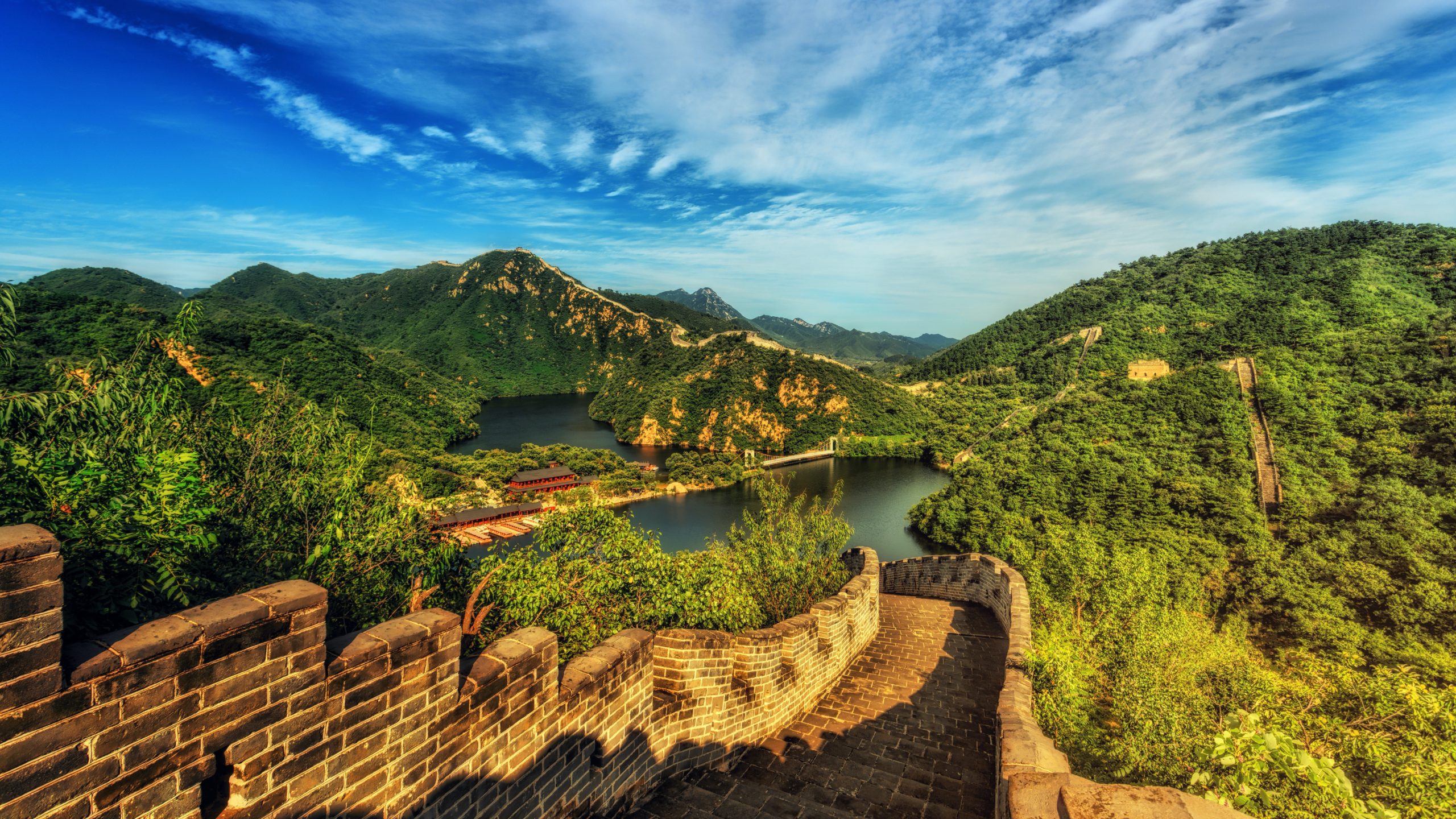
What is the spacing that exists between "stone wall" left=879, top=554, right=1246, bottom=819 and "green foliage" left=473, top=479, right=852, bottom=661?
3.45m

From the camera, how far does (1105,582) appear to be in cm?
1075

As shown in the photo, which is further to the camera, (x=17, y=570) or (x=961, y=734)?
(x=961, y=734)

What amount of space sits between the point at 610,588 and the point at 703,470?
5259cm

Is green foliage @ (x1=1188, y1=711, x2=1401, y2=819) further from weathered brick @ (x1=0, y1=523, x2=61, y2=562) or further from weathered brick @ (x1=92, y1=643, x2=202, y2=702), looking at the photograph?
weathered brick @ (x1=0, y1=523, x2=61, y2=562)

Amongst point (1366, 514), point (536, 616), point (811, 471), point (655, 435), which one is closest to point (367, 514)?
point (536, 616)

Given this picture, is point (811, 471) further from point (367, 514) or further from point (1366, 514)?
point (367, 514)

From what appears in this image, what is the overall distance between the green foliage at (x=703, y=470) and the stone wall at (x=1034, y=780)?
47.5 metres

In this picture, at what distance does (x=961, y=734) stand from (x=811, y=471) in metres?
61.5

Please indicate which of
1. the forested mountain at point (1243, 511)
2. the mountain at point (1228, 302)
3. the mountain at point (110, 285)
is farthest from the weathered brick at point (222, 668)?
the mountain at point (110, 285)

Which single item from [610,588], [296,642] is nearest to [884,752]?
[610,588]

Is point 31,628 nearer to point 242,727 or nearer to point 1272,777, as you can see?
point 242,727

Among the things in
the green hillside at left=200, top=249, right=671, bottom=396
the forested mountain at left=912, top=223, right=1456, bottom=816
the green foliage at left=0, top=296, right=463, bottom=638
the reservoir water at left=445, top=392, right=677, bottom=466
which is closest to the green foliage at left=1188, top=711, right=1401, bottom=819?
the forested mountain at left=912, top=223, right=1456, bottom=816

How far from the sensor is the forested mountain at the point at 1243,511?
18.6 ft

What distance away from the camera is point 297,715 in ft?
8.41
